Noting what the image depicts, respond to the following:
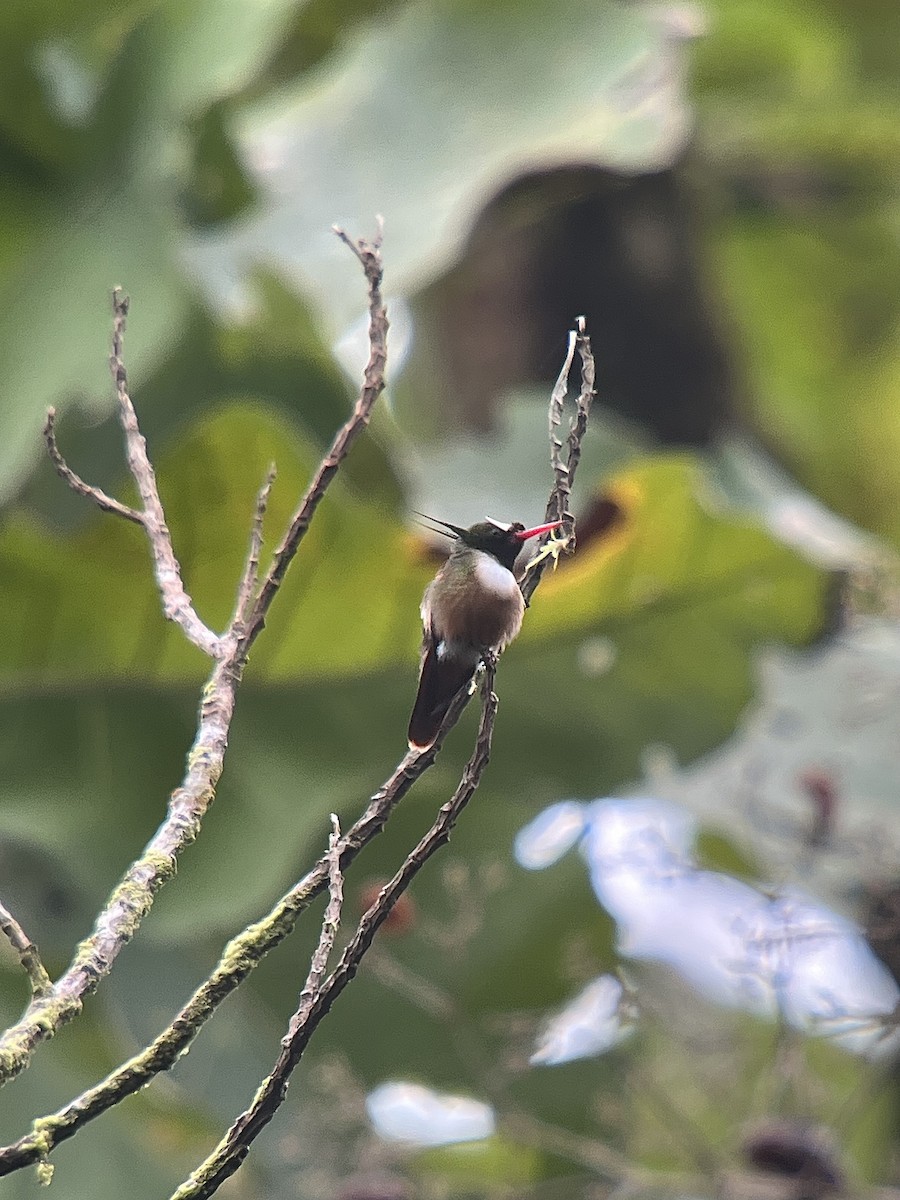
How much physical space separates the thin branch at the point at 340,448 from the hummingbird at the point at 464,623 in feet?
0.50

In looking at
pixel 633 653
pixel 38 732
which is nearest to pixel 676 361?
pixel 633 653

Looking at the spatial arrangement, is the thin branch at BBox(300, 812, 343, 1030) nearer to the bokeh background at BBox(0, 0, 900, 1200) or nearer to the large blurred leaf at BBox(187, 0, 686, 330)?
the bokeh background at BBox(0, 0, 900, 1200)

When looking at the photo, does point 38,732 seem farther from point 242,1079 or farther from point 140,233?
point 140,233

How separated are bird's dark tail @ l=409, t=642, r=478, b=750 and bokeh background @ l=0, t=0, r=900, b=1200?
0.57m

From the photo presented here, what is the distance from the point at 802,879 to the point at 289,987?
81 cm

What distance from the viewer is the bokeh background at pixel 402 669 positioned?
2043 millimetres

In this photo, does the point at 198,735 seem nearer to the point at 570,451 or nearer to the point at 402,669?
the point at 570,451

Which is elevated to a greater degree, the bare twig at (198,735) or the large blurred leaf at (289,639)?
the large blurred leaf at (289,639)

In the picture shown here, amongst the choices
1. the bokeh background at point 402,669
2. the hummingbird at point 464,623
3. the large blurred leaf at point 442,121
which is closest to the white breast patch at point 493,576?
the hummingbird at point 464,623

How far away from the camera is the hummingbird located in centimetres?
107

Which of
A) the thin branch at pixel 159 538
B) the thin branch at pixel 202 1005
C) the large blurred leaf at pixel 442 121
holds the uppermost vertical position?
the large blurred leaf at pixel 442 121

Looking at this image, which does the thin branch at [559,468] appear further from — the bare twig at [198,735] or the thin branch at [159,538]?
the thin branch at [159,538]

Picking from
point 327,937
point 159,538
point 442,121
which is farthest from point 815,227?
point 327,937

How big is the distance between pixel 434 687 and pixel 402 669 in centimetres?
107
